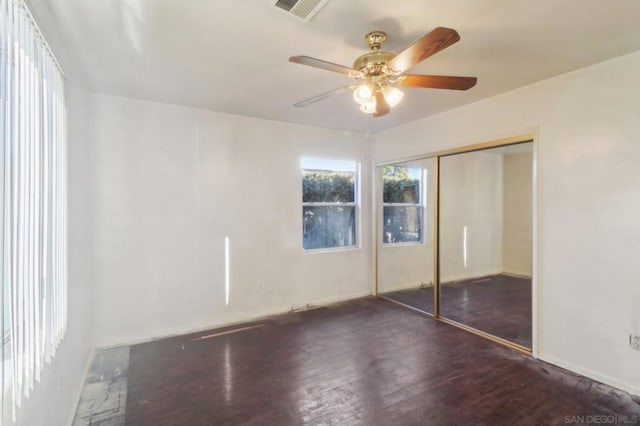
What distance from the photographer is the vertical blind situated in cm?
117

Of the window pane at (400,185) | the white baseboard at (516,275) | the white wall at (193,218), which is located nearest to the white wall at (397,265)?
the window pane at (400,185)

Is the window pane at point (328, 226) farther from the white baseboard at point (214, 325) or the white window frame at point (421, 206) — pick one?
the white baseboard at point (214, 325)

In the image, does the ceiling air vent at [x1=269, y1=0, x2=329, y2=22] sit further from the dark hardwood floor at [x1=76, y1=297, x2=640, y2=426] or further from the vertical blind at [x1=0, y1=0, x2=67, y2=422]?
the dark hardwood floor at [x1=76, y1=297, x2=640, y2=426]

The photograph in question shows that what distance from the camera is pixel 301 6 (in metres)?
1.77

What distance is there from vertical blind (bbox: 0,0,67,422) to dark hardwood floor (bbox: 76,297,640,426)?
1.08 meters

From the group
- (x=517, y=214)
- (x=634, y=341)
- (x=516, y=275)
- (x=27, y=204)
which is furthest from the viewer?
(x=516, y=275)

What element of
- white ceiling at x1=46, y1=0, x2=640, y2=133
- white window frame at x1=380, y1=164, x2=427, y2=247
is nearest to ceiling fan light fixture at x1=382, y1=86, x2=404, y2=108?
white ceiling at x1=46, y1=0, x2=640, y2=133

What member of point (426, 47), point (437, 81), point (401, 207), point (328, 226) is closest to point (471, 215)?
point (401, 207)

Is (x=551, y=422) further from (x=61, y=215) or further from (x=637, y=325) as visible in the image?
(x=61, y=215)

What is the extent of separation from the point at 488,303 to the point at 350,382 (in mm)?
2690

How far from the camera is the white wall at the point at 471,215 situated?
168 inches

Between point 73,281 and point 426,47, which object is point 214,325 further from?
point 426,47

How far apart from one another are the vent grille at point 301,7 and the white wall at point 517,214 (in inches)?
116

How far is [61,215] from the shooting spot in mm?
2027
